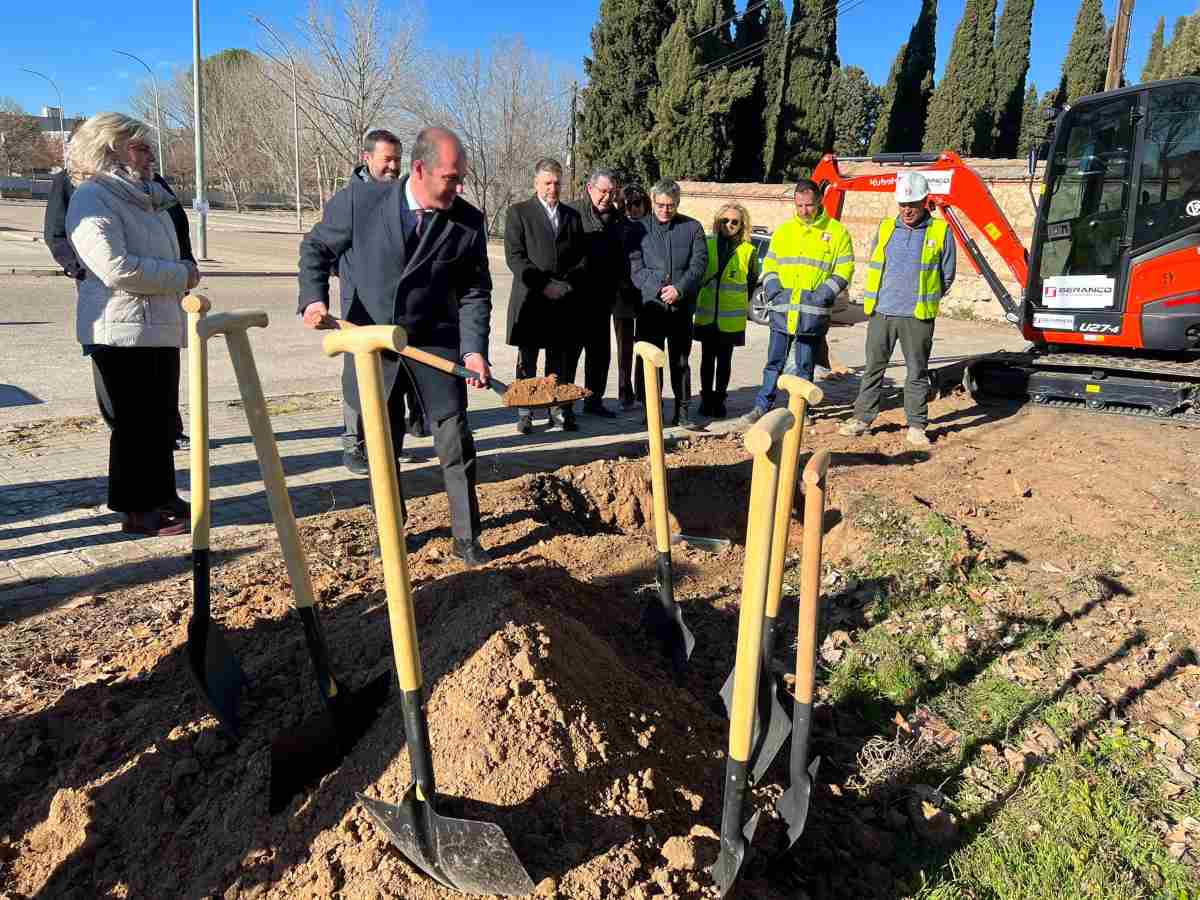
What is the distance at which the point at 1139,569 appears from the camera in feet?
15.3

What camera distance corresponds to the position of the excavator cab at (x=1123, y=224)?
734cm

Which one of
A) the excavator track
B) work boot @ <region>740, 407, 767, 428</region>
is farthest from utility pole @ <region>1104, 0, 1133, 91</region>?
A: work boot @ <region>740, 407, 767, 428</region>

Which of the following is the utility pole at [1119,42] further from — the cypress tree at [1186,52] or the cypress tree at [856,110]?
the cypress tree at [856,110]

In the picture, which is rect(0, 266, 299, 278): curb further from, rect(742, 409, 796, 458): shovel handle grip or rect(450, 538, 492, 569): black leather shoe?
rect(742, 409, 796, 458): shovel handle grip

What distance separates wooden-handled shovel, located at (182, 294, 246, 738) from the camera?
2.50m

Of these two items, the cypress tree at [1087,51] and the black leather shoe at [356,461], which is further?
the cypress tree at [1087,51]

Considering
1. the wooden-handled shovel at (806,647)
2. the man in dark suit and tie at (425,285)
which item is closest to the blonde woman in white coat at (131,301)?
the man in dark suit and tie at (425,285)

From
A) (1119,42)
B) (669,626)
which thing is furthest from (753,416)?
(1119,42)

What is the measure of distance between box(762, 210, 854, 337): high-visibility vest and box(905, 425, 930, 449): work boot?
3.56ft

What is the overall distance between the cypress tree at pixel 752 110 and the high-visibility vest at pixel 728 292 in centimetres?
2137

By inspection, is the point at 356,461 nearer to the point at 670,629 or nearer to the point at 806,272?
the point at 670,629

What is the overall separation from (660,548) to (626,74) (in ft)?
91.5

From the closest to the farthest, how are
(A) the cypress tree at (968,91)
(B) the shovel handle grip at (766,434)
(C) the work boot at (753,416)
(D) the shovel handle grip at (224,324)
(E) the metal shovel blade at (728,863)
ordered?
(B) the shovel handle grip at (766,434) → (E) the metal shovel blade at (728,863) → (D) the shovel handle grip at (224,324) → (C) the work boot at (753,416) → (A) the cypress tree at (968,91)

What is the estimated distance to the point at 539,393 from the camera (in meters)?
4.51
